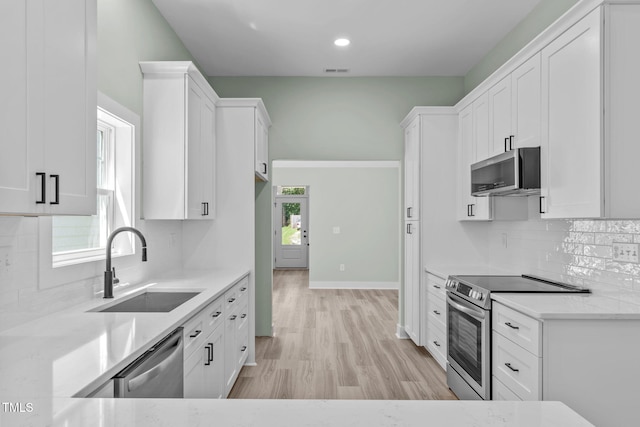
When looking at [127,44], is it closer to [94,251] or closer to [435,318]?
[94,251]

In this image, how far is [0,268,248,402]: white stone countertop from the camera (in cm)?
112

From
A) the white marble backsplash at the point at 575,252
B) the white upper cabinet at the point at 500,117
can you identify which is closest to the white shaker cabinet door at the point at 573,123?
the white marble backsplash at the point at 575,252

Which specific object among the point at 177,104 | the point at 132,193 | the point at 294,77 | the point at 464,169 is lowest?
the point at 132,193

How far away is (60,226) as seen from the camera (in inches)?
87.4

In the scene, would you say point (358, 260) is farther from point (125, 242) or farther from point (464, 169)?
point (125, 242)

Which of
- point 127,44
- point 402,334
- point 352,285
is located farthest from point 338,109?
point 352,285

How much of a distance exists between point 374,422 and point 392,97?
4.20 meters

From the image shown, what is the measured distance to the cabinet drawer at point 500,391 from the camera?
7.35ft

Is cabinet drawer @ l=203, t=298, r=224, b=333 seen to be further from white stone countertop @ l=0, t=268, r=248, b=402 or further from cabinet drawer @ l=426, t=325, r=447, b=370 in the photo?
cabinet drawer @ l=426, t=325, r=447, b=370

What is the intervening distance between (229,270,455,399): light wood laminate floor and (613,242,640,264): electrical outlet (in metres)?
1.59

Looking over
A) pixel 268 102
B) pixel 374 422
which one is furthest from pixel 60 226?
pixel 268 102

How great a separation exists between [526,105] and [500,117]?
40 cm

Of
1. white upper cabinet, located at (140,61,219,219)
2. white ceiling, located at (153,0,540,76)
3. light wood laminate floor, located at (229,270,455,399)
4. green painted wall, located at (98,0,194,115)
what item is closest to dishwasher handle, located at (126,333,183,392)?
white upper cabinet, located at (140,61,219,219)

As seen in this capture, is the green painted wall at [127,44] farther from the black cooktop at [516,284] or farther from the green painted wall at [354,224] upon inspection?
the green painted wall at [354,224]
